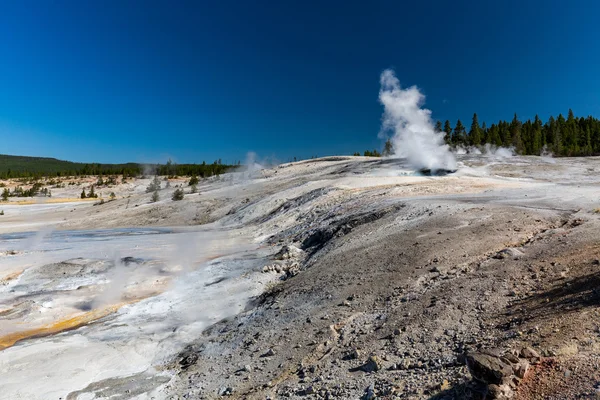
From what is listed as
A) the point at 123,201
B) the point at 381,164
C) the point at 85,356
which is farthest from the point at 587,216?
the point at 123,201

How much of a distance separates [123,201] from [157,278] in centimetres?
3078

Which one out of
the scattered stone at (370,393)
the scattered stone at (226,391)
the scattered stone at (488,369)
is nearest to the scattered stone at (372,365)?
the scattered stone at (370,393)

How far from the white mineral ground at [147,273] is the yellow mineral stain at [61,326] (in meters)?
0.04

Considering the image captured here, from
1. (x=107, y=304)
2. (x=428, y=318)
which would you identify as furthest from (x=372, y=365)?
(x=107, y=304)

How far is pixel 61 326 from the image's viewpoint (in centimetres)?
1070

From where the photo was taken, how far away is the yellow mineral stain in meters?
9.85

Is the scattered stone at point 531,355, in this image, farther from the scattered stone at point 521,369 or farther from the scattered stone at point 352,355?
the scattered stone at point 352,355

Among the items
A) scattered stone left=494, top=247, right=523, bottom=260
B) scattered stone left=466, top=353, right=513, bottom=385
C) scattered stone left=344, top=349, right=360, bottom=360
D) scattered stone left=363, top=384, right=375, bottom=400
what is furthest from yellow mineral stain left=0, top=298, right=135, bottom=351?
scattered stone left=494, top=247, right=523, bottom=260

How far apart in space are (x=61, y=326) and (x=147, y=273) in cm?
471

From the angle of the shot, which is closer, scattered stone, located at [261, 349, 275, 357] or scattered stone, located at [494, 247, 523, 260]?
scattered stone, located at [261, 349, 275, 357]

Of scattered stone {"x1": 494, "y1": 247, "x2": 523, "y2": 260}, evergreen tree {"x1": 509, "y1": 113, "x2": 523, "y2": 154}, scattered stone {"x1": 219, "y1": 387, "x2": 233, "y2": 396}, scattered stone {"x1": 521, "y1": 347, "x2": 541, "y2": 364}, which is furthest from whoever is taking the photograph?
evergreen tree {"x1": 509, "y1": 113, "x2": 523, "y2": 154}

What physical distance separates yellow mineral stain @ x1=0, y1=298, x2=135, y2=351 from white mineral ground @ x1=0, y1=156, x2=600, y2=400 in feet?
0.13

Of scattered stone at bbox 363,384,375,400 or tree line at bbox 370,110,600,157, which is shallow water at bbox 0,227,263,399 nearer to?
scattered stone at bbox 363,384,375,400

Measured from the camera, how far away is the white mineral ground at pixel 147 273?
322 inches
